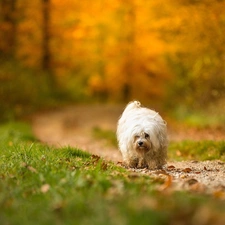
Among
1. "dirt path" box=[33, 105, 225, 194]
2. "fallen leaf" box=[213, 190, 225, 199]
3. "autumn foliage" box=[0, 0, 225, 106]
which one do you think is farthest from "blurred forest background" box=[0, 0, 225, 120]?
"fallen leaf" box=[213, 190, 225, 199]

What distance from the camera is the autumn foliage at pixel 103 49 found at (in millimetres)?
25312

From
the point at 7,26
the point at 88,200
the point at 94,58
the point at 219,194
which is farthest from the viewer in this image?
the point at 94,58

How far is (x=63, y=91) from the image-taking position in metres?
32.2

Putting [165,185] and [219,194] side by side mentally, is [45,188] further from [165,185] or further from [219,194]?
[219,194]

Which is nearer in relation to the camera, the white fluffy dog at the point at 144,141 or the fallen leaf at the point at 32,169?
the fallen leaf at the point at 32,169

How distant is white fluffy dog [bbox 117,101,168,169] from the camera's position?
850 cm

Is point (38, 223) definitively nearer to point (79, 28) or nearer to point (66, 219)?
point (66, 219)

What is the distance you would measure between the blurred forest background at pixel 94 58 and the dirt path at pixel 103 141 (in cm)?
183

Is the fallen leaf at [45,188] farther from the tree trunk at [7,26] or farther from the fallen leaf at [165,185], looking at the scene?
the tree trunk at [7,26]

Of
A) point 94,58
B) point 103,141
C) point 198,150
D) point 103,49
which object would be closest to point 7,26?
point 103,49

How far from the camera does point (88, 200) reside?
484 centimetres

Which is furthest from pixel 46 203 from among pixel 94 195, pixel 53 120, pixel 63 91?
pixel 63 91

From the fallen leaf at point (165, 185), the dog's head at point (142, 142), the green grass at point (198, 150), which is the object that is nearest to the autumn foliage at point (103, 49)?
the green grass at point (198, 150)

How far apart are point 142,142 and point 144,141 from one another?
0.04 m
